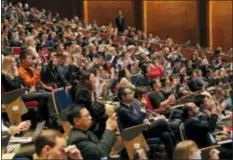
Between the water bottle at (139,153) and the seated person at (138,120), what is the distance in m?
0.35

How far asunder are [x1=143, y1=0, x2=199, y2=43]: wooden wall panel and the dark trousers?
1331 cm

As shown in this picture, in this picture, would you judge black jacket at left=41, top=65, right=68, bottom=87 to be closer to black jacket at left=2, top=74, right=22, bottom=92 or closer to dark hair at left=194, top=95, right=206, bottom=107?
black jacket at left=2, top=74, right=22, bottom=92

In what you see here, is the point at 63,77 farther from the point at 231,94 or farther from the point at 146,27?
the point at 146,27

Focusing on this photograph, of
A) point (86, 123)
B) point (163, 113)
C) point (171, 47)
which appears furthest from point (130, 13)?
point (86, 123)

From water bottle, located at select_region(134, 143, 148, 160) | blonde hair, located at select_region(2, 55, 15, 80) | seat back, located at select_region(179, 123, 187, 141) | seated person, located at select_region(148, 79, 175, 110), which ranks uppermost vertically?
blonde hair, located at select_region(2, 55, 15, 80)

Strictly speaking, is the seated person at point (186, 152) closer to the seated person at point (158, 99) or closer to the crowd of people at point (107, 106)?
the crowd of people at point (107, 106)

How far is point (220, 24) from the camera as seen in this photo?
1773 cm

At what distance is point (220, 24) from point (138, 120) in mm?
13497

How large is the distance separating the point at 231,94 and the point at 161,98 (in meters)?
1.30

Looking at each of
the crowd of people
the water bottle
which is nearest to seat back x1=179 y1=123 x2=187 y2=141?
the crowd of people

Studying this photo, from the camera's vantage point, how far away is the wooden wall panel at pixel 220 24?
57.4ft

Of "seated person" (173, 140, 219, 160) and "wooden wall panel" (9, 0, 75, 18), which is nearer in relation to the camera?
"seated person" (173, 140, 219, 160)

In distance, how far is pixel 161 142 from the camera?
16.5 ft

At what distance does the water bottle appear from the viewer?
427cm
